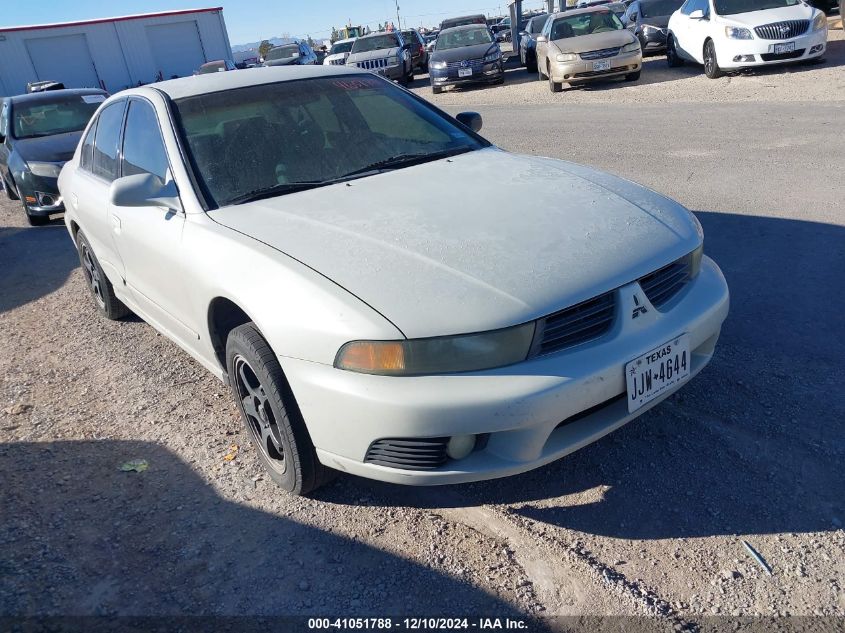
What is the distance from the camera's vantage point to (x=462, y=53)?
16.7 m

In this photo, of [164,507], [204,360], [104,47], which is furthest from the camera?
[104,47]

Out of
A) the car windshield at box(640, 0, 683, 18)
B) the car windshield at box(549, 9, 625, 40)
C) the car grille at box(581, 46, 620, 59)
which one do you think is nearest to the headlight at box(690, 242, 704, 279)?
the car grille at box(581, 46, 620, 59)

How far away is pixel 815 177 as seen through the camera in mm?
6371

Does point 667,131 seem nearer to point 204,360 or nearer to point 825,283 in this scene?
point 825,283

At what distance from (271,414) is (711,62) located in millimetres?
12863

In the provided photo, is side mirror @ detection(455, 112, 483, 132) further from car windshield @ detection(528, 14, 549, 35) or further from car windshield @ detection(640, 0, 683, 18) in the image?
car windshield @ detection(528, 14, 549, 35)

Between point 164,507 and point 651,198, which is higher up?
point 651,198

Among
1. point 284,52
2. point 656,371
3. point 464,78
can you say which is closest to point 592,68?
point 464,78

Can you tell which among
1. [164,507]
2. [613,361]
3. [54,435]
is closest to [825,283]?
[613,361]

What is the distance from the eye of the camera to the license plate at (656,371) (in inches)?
96.7

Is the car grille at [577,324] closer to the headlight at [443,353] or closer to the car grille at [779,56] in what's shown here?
the headlight at [443,353]

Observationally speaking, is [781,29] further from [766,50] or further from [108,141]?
[108,141]

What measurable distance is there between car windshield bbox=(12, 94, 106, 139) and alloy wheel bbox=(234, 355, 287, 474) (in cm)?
788

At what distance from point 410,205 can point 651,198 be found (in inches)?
43.4
